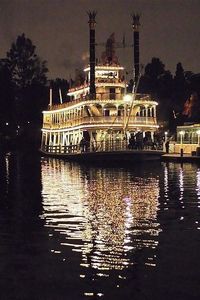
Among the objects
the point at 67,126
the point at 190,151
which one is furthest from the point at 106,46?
the point at 190,151

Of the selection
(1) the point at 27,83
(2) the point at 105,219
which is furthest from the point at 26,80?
(2) the point at 105,219

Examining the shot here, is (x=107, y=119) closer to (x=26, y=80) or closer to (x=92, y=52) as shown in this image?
(x=92, y=52)

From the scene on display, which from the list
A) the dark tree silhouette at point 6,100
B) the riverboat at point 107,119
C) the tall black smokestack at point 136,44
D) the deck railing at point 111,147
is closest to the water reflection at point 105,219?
the deck railing at point 111,147

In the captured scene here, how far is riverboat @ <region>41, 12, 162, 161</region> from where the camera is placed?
60.6 metres

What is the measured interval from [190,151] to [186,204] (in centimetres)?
4037

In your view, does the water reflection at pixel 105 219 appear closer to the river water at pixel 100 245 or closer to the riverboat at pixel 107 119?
the river water at pixel 100 245

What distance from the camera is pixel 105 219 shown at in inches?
829

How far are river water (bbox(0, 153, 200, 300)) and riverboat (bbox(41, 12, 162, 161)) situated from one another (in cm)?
3011

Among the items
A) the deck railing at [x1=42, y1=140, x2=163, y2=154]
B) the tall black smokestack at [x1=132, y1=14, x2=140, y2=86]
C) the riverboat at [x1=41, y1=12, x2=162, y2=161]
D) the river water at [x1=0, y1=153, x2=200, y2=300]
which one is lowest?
the river water at [x1=0, y1=153, x2=200, y2=300]

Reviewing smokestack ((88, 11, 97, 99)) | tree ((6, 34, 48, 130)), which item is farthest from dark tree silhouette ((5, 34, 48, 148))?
A: smokestack ((88, 11, 97, 99))

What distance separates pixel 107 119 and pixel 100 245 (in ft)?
159

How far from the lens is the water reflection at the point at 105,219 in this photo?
50.1ft

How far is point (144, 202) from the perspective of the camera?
26031 mm

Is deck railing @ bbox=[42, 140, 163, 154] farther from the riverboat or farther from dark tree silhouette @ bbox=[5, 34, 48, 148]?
dark tree silhouette @ bbox=[5, 34, 48, 148]
